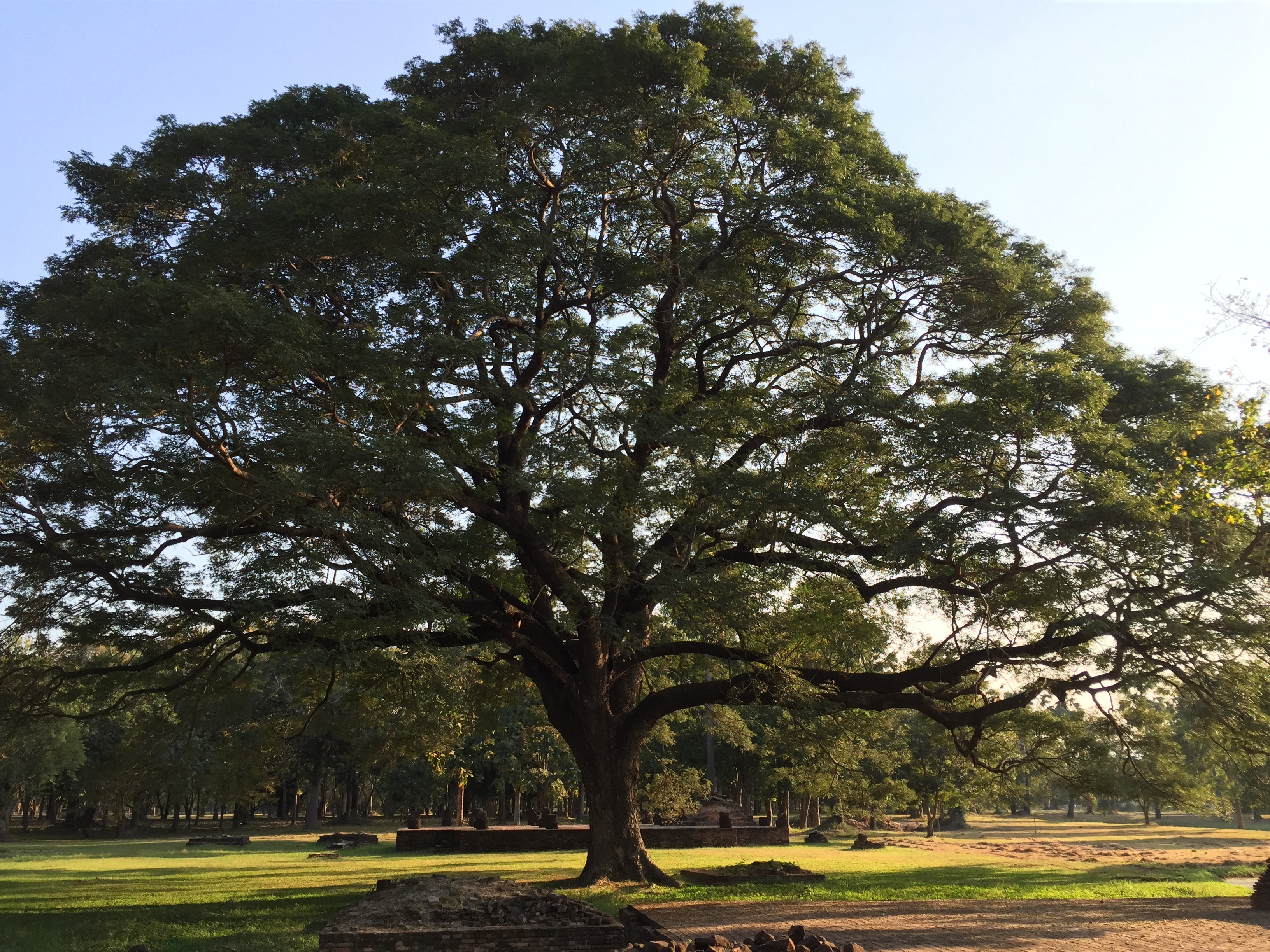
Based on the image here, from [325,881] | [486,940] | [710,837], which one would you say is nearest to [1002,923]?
[486,940]

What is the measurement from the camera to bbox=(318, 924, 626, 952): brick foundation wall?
925 centimetres

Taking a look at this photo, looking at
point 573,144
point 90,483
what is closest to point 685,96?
point 573,144

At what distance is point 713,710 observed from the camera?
25922 mm

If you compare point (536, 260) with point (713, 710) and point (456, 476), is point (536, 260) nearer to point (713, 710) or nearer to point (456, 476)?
point (456, 476)

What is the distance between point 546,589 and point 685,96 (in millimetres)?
8277

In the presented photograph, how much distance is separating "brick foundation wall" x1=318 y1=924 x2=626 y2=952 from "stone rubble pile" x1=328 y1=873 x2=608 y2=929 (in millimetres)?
158

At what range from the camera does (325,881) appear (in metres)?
18.7

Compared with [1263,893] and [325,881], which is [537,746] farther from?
[1263,893]

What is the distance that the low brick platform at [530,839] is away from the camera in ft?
91.5

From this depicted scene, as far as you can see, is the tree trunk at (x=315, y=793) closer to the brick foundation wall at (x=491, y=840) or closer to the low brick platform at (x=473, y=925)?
the brick foundation wall at (x=491, y=840)

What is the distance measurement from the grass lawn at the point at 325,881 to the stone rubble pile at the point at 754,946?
486cm

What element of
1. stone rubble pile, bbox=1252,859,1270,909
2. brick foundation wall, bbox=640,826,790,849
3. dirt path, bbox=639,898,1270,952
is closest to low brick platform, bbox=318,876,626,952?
dirt path, bbox=639,898,1270,952

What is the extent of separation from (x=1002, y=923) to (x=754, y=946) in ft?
18.6

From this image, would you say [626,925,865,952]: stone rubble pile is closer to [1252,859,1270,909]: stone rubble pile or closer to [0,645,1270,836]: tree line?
[0,645,1270,836]: tree line
